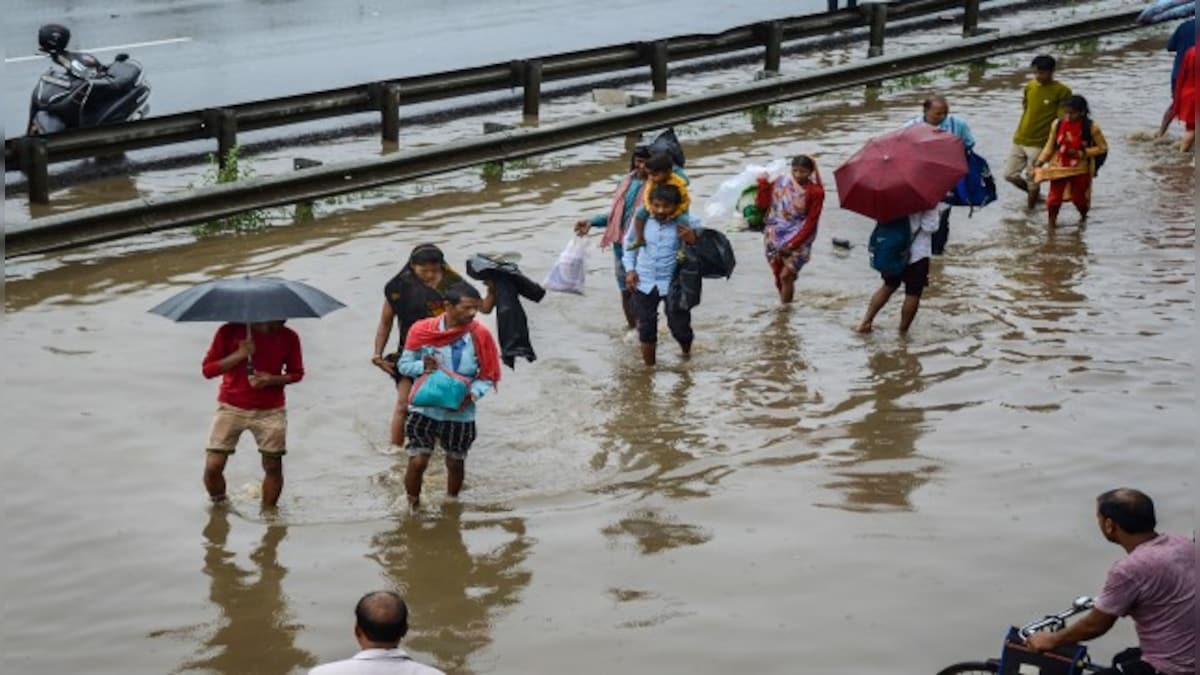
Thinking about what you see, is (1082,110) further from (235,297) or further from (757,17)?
(757,17)

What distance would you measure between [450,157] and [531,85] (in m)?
2.45

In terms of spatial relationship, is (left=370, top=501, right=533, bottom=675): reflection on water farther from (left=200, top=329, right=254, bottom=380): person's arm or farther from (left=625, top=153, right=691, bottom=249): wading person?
(left=625, top=153, right=691, bottom=249): wading person

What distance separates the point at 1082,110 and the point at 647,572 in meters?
7.84

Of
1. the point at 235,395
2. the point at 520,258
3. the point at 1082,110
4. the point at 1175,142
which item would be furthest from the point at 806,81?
the point at 235,395

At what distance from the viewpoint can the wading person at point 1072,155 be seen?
15.5m

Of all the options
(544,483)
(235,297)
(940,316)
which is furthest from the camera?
(940,316)

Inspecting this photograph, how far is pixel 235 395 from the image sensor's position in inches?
386

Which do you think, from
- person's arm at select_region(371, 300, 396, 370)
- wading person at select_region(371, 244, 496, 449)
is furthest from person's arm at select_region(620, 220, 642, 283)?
person's arm at select_region(371, 300, 396, 370)

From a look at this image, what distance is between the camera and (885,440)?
1103cm

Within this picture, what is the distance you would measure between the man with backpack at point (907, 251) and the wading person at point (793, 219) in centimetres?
63

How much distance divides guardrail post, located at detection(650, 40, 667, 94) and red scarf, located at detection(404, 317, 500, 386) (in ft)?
36.0

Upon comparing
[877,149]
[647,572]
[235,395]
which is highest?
[877,149]

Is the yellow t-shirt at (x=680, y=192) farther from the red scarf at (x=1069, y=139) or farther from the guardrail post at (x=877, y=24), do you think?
the guardrail post at (x=877, y=24)

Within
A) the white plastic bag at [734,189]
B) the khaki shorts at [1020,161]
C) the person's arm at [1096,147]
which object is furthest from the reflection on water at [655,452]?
the khaki shorts at [1020,161]
